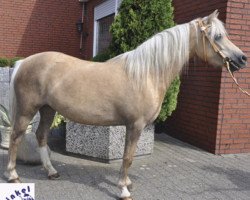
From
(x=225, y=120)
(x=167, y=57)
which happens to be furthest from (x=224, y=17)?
(x=167, y=57)

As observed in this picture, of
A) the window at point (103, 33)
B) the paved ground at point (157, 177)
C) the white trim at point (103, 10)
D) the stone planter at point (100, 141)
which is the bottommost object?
the paved ground at point (157, 177)

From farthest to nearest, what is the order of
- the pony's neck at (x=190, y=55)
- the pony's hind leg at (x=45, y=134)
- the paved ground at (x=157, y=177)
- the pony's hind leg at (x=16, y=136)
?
1. the pony's hind leg at (x=45, y=134)
2. the pony's hind leg at (x=16, y=136)
3. the paved ground at (x=157, y=177)
4. the pony's neck at (x=190, y=55)

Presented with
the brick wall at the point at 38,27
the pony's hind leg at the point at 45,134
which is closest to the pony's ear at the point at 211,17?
the pony's hind leg at the point at 45,134

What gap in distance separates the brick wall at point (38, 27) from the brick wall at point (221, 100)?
306 inches

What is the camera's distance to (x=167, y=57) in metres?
3.90

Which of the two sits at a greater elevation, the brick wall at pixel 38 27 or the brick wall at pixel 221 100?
the brick wall at pixel 38 27

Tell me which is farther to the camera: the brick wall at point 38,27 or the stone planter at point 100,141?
the brick wall at point 38,27

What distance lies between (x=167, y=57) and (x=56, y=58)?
1.37 metres

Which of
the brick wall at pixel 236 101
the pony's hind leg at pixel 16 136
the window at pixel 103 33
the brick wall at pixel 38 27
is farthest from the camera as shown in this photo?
the brick wall at pixel 38 27

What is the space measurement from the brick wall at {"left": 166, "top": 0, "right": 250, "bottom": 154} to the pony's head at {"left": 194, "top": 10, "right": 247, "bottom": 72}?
192cm

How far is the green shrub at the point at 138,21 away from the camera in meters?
5.79

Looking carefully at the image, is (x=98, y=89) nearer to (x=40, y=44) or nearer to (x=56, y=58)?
(x=56, y=58)

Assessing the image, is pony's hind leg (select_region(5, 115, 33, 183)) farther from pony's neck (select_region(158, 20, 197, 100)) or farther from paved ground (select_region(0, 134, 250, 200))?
pony's neck (select_region(158, 20, 197, 100))

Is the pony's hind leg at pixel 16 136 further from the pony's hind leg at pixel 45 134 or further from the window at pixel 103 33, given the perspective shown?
the window at pixel 103 33
